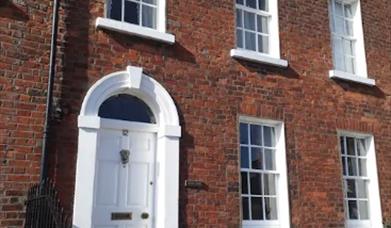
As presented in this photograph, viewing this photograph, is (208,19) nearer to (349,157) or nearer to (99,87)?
(99,87)

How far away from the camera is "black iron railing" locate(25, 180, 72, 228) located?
5.34 metres

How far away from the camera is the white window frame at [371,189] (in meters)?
9.21

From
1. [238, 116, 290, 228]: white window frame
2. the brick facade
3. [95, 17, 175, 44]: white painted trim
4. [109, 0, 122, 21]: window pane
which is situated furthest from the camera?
[238, 116, 290, 228]: white window frame

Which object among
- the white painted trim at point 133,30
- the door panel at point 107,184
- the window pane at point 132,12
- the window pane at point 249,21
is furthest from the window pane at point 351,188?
the window pane at point 132,12

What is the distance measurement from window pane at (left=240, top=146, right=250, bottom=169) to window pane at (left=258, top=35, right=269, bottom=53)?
1.95m

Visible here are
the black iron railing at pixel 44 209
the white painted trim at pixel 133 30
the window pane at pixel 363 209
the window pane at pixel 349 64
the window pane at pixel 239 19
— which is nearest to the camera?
the black iron railing at pixel 44 209

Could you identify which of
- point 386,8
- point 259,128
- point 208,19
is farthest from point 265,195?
point 386,8

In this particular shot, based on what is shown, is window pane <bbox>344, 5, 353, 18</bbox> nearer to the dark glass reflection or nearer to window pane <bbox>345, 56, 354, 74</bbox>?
window pane <bbox>345, 56, 354, 74</bbox>

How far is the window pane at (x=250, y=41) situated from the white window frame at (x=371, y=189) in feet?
7.81

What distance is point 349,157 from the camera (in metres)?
9.48

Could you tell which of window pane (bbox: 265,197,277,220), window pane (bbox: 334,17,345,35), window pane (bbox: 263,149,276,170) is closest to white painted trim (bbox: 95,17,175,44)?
window pane (bbox: 263,149,276,170)

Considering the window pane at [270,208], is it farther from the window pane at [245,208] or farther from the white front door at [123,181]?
the white front door at [123,181]

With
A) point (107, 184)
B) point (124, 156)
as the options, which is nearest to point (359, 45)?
point (124, 156)

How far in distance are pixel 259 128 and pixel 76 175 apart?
135 inches
